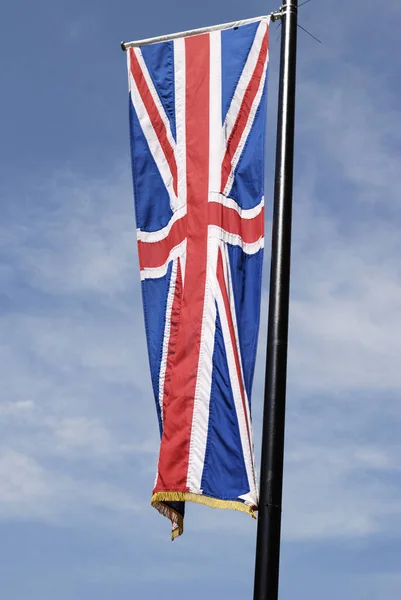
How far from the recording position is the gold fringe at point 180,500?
6413 mm

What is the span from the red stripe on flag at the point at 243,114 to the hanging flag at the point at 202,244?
0.01 metres

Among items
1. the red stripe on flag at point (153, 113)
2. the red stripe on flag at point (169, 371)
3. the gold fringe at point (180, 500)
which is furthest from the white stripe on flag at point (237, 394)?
the red stripe on flag at point (153, 113)

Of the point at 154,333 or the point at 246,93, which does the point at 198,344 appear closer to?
the point at 154,333

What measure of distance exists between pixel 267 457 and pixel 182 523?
1266 mm

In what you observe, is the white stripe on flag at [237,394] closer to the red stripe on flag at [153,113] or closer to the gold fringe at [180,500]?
the gold fringe at [180,500]

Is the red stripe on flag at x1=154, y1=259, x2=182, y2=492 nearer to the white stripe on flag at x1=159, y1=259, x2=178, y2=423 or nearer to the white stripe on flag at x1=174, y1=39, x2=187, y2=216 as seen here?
the white stripe on flag at x1=159, y1=259, x2=178, y2=423

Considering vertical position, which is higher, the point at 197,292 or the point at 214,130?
the point at 214,130

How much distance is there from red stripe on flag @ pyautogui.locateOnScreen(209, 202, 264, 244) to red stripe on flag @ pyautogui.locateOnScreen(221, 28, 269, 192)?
0.22 m

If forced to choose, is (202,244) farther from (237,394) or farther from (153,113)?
(153,113)

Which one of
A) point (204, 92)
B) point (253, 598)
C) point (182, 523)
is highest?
point (204, 92)

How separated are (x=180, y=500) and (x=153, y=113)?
160 inches

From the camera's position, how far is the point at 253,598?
5.83 metres

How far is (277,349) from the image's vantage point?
21.6 feet

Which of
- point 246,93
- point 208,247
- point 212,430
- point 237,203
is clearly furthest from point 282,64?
point 212,430
